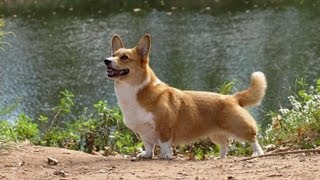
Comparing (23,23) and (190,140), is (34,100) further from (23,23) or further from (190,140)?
(23,23)

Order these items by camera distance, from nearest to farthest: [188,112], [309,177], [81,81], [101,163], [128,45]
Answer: [309,177]
[101,163]
[188,112]
[81,81]
[128,45]

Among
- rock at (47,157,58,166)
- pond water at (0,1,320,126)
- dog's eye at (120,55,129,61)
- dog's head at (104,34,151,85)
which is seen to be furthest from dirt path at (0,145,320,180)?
pond water at (0,1,320,126)

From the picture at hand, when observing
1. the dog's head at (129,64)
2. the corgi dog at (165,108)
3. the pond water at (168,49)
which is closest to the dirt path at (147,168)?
the corgi dog at (165,108)

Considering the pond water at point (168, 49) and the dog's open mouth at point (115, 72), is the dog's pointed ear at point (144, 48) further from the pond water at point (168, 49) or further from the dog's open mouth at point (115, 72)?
the pond water at point (168, 49)

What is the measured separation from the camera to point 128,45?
19594mm

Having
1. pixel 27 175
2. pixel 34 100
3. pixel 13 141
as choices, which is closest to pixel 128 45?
pixel 34 100

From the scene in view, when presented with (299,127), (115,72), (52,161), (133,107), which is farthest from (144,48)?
(299,127)

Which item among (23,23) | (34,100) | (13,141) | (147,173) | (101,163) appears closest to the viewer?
(147,173)

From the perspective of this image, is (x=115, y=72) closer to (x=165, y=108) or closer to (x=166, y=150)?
(x=165, y=108)

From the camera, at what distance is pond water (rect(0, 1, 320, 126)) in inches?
575

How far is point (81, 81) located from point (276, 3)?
11860 millimetres

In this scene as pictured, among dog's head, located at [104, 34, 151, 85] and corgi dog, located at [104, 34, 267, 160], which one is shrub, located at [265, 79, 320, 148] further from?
dog's head, located at [104, 34, 151, 85]

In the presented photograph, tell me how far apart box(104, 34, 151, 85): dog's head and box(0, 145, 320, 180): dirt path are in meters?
0.70

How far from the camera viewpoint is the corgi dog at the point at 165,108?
19.9ft
